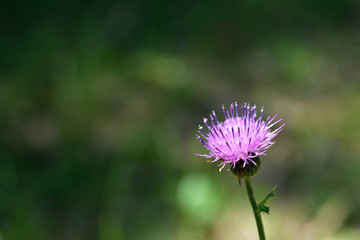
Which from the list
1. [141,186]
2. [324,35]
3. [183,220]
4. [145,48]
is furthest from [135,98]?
[324,35]

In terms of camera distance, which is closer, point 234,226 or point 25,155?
point 234,226

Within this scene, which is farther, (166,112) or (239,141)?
(166,112)

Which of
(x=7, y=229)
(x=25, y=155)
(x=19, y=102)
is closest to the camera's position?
(x=7, y=229)

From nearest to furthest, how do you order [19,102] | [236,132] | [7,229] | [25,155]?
1. [236,132]
2. [7,229]
3. [25,155]
4. [19,102]

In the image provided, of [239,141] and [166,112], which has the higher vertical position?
[166,112]

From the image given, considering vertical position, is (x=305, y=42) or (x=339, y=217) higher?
(x=305, y=42)

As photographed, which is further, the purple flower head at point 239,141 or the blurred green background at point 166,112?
the blurred green background at point 166,112

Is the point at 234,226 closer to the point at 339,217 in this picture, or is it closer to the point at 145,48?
the point at 339,217

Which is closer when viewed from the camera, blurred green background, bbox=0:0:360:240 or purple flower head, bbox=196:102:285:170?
purple flower head, bbox=196:102:285:170
